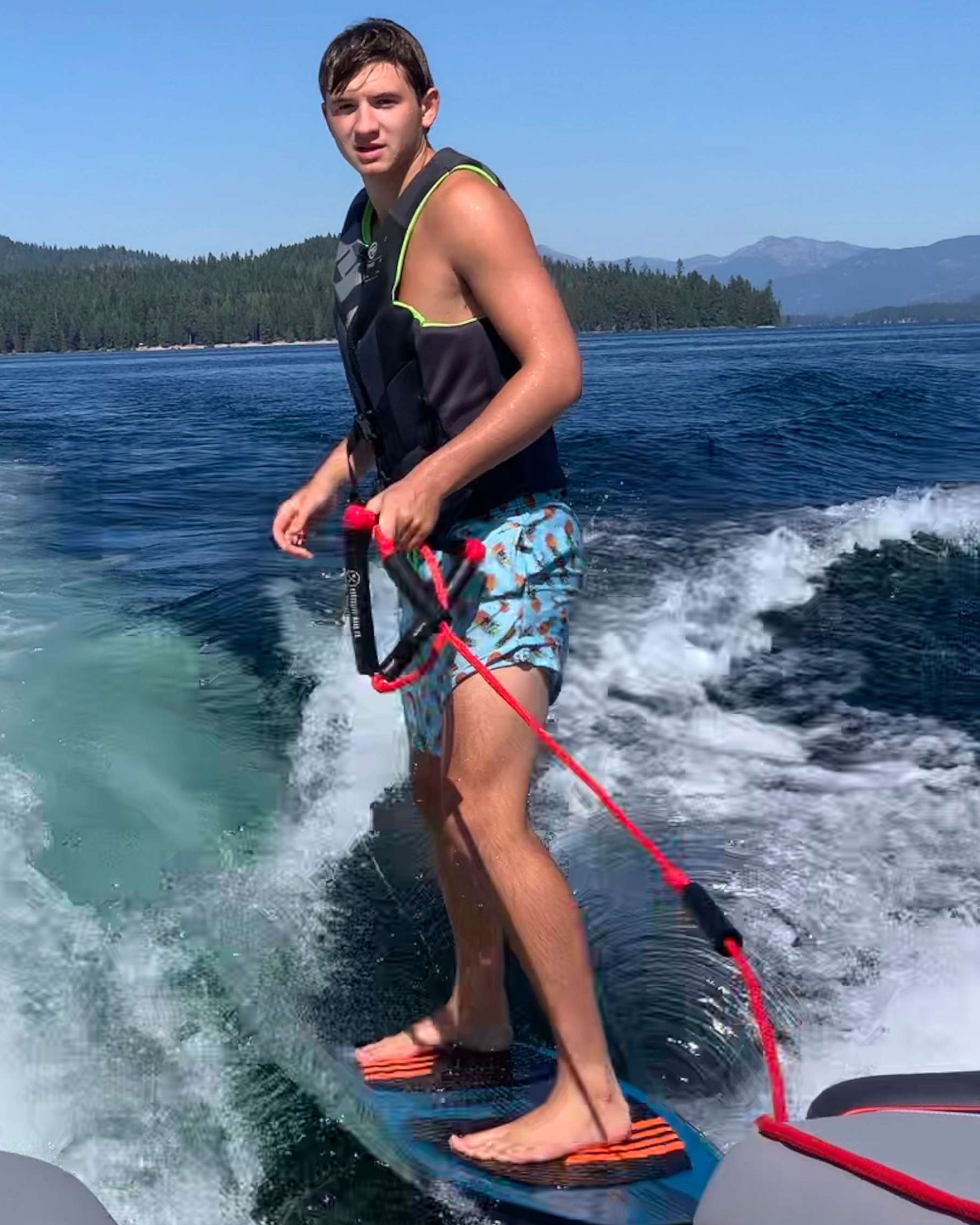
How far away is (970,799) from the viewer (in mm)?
4039

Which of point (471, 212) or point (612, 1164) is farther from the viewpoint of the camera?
point (612, 1164)

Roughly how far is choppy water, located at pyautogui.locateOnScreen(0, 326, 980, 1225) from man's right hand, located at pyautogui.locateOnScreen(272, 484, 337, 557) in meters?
1.01

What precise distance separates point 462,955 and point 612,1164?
549mm

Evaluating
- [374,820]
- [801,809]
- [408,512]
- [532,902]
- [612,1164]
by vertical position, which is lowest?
[374,820]

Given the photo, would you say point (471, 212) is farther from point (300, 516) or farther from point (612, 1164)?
point (612, 1164)

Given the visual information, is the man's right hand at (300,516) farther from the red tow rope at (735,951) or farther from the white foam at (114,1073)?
the white foam at (114,1073)

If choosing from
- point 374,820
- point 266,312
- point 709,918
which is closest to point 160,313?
point 266,312

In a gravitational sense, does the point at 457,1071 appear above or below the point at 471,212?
below

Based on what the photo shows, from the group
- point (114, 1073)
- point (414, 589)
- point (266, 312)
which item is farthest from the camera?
point (266, 312)

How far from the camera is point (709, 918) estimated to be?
7.00 ft

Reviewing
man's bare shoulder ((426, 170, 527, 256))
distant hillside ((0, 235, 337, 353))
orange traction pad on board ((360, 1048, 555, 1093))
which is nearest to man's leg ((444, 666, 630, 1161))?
orange traction pad on board ((360, 1048, 555, 1093))

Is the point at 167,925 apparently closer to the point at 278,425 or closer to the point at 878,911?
the point at 878,911

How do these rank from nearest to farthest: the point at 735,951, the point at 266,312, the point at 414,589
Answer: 1. the point at 735,951
2. the point at 414,589
3. the point at 266,312

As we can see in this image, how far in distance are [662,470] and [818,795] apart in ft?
15.3
